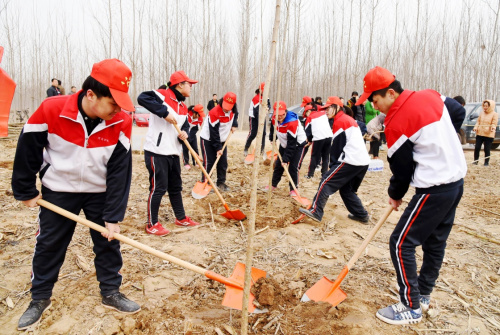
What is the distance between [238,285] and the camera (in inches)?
97.1

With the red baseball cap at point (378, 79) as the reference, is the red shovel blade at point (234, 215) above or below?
below

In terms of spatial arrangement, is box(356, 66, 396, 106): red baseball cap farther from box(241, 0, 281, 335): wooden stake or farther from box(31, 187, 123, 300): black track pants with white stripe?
box(31, 187, 123, 300): black track pants with white stripe

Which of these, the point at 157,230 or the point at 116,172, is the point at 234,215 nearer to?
the point at 157,230

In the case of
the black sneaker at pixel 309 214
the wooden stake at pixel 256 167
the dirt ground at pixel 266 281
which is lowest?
the dirt ground at pixel 266 281

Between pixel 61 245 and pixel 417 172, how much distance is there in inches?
104

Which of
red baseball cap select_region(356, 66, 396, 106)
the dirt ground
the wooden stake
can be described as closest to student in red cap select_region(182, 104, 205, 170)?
the dirt ground

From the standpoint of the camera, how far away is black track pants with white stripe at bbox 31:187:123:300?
2328 millimetres

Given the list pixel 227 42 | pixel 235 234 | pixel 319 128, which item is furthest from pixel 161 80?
pixel 235 234

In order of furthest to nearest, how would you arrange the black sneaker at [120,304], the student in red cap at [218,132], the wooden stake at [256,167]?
the student in red cap at [218,132] → the black sneaker at [120,304] → the wooden stake at [256,167]

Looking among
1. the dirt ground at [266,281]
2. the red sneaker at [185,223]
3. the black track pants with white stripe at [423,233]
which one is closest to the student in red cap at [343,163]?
the dirt ground at [266,281]

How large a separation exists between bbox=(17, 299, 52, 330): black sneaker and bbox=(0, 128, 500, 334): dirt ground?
0.16ft

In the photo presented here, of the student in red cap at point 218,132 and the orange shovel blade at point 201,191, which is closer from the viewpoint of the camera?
the orange shovel blade at point 201,191

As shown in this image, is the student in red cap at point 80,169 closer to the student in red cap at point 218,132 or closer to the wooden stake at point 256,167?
the wooden stake at point 256,167

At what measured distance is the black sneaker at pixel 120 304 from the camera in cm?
251
